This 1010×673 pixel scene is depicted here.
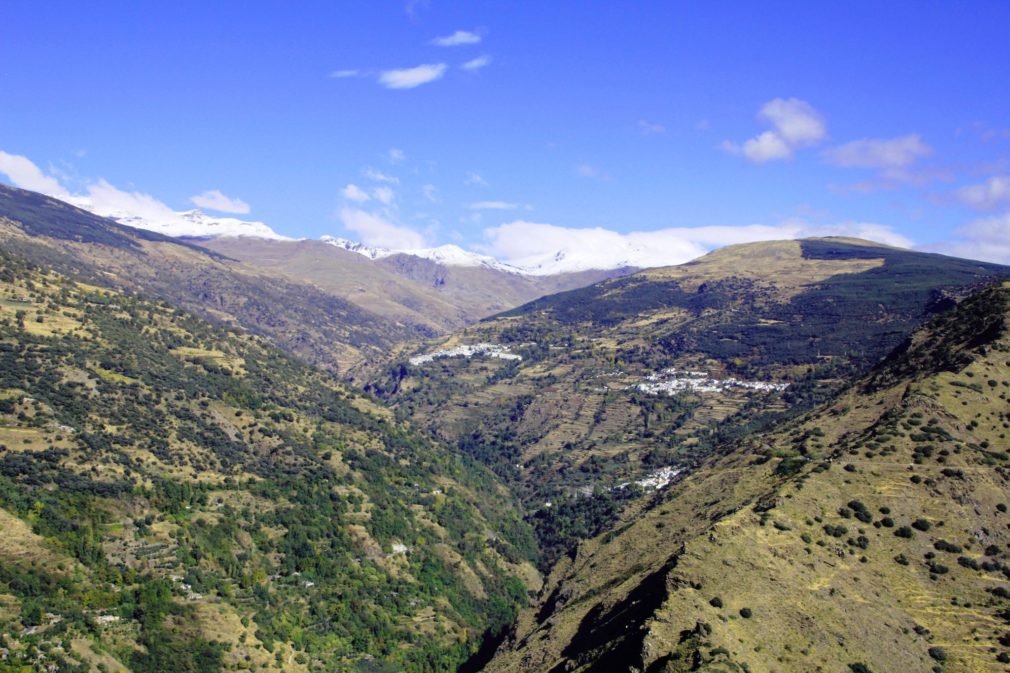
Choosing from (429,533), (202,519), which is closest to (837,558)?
(202,519)

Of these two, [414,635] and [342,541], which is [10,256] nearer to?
[342,541]

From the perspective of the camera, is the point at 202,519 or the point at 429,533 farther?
the point at 429,533

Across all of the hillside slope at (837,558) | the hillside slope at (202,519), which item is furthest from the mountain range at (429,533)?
the hillside slope at (202,519)

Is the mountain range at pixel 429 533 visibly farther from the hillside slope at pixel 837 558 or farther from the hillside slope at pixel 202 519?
the hillside slope at pixel 202 519

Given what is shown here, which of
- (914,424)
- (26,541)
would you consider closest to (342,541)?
(26,541)

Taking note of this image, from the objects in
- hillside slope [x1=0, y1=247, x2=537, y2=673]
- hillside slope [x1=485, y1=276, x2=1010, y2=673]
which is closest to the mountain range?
hillside slope [x1=485, y1=276, x2=1010, y2=673]

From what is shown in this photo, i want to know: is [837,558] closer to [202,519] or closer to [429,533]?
[202,519]
